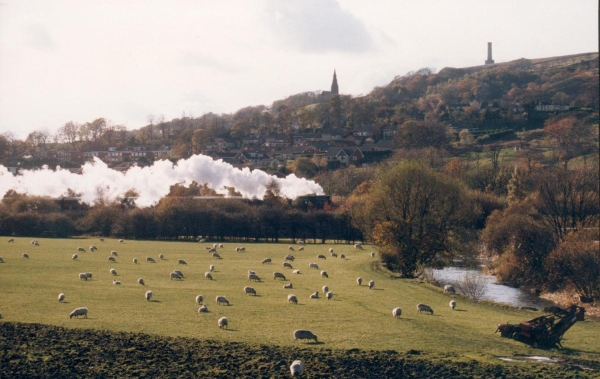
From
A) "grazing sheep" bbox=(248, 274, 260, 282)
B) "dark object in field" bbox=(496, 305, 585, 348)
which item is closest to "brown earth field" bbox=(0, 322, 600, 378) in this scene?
"dark object in field" bbox=(496, 305, 585, 348)

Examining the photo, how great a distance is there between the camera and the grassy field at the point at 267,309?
3042 centimetres

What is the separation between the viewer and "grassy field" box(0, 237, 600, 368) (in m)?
30.4

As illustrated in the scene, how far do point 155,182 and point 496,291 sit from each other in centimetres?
8488

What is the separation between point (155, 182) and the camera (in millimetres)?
125875

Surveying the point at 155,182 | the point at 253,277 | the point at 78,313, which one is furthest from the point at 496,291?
the point at 155,182

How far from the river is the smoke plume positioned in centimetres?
5203

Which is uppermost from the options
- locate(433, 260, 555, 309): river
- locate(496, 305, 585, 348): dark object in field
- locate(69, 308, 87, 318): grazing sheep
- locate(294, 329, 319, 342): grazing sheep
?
locate(69, 308, 87, 318): grazing sheep

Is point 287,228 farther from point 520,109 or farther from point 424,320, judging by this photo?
point 520,109

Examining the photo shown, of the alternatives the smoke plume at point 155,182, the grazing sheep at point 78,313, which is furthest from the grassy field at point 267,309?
the smoke plume at point 155,182

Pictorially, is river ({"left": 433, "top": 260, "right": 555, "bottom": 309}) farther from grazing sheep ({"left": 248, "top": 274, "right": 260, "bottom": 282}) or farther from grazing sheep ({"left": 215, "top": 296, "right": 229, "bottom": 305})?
grazing sheep ({"left": 215, "top": 296, "right": 229, "bottom": 305})

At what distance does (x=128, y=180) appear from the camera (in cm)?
12838

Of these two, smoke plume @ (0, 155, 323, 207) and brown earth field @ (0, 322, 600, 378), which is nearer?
brown earth field @ (0, 322, 600, 378)

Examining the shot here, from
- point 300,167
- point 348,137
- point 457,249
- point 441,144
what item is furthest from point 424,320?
point 348,137

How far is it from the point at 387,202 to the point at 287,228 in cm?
3554
